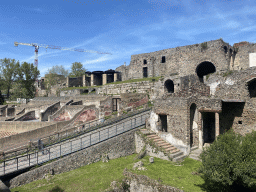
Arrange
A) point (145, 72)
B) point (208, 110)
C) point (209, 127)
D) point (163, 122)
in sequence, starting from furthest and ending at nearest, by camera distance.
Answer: point (145, 72)
point (163, 122)
point (209, 127)
point (208, 110)

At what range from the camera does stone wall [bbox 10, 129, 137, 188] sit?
10.3 metres

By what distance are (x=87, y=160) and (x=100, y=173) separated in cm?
193

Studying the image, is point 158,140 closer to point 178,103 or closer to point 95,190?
point 178,103

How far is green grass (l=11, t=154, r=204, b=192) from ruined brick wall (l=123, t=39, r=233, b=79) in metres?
13.2

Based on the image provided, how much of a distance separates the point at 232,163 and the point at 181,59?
20.2 m

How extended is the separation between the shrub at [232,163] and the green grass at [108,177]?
1.46 m

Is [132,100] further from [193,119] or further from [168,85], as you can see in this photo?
[193,119]

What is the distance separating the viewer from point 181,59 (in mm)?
25422

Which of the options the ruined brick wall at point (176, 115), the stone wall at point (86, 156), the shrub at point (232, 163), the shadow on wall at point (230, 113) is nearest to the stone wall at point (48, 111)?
the stone wall at point (86, 156)

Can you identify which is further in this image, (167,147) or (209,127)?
(209,127)

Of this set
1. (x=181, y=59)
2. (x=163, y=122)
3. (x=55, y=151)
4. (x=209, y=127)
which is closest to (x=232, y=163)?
(x=209, y=127)

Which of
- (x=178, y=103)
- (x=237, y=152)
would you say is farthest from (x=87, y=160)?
(x=237, y=152)

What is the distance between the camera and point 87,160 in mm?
12312

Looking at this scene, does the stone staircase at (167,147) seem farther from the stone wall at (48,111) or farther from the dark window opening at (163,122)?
the stone wall at (48,111)
